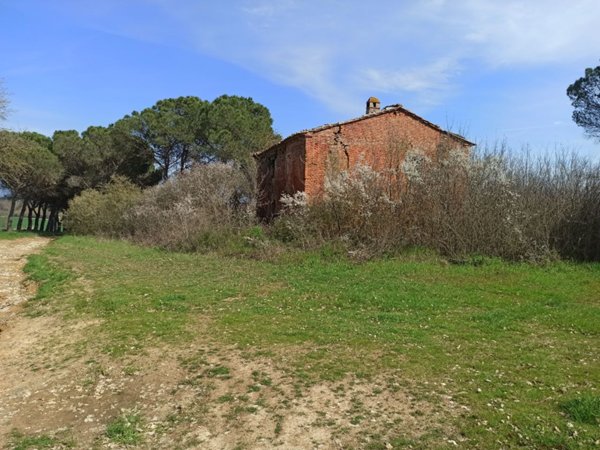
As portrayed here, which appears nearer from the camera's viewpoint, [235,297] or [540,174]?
[235,297]

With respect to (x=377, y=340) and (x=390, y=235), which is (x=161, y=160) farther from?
(x=377, y=340)

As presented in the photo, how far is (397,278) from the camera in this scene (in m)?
12.4

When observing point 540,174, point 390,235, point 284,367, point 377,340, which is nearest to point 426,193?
point 390,235

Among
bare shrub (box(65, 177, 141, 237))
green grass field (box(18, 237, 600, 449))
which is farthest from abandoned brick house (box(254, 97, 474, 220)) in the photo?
bare shrub (box(65, 177, 141, 237))

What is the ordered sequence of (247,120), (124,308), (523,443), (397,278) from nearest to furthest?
(523,443) < (124,308) < (397,278) < (247,120)

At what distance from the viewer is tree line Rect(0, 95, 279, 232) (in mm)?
33156

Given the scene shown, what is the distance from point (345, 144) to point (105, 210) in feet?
63.6

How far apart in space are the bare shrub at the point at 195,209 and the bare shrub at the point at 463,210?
4518 millimetres

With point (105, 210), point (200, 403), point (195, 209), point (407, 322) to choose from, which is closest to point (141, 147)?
point (105, 210)

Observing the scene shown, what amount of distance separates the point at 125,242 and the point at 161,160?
13.1 metres

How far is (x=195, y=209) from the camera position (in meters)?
23.2

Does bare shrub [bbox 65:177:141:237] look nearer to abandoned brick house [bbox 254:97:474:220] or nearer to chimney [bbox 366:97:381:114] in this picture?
abandoned brick house [bbox 254:97:474:220]

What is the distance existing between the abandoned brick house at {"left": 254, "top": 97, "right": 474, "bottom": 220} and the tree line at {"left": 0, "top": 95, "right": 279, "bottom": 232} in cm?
448

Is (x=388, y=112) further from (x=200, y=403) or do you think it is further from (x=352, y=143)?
(x=200, y=403)
